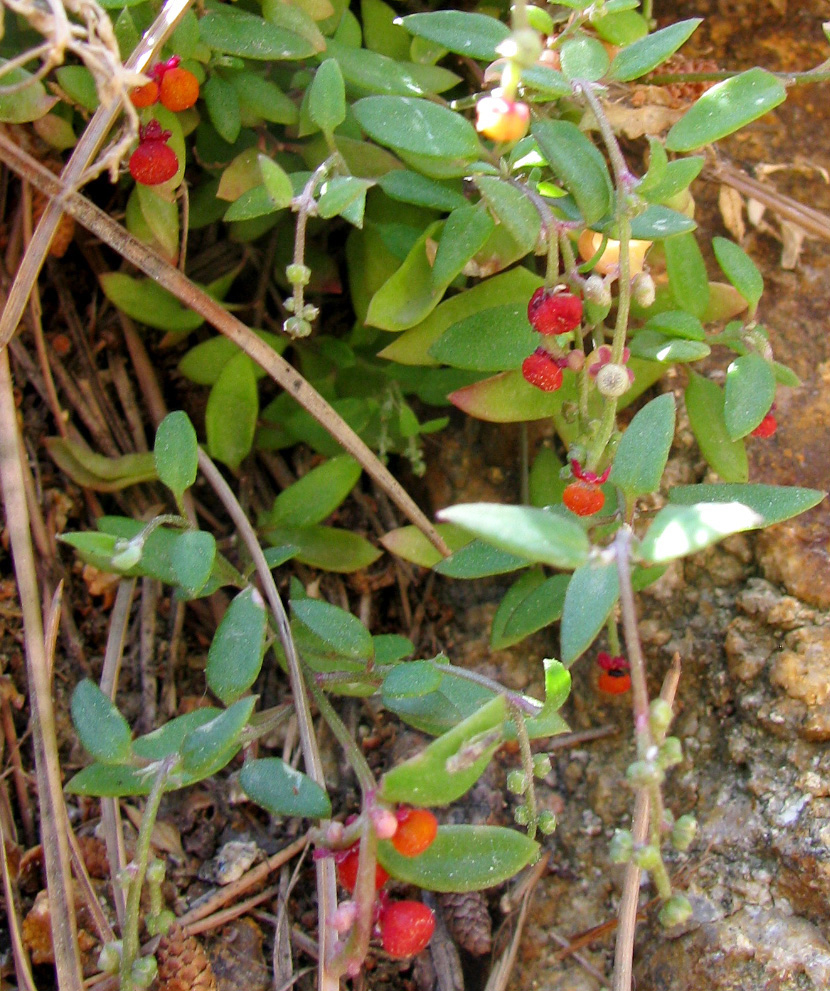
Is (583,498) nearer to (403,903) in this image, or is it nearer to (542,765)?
(542,765)

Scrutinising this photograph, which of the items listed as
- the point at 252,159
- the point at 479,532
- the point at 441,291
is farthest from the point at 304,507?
the point at 479,532

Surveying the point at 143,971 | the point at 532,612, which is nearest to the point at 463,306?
the point at 532,612

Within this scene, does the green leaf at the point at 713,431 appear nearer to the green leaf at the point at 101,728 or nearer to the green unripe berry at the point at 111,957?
the green leaf at the point at 101,728

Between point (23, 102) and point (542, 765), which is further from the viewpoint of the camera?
point (23, 102)

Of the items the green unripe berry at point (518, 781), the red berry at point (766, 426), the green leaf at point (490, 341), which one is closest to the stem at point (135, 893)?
the green unripe berry at point (518, 781)

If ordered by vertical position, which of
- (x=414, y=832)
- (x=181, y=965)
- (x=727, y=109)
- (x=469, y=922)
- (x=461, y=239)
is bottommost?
(x=469, y=922)

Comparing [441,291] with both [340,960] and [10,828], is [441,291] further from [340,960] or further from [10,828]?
[10,828]
